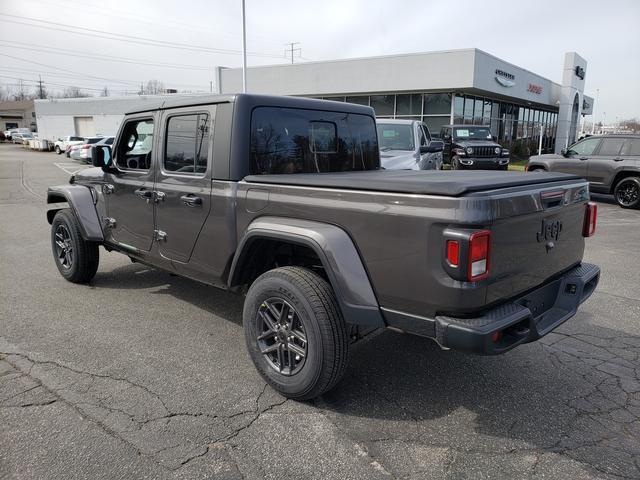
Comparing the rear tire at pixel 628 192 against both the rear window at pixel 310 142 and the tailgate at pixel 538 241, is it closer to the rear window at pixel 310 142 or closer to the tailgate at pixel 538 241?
the rear window at pixel 310 142

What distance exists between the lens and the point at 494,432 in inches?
116

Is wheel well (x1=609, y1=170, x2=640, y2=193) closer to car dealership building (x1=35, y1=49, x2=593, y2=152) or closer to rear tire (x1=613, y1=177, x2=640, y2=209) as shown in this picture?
rear tire (x1=613, y1=177, x2=640, y2=209)

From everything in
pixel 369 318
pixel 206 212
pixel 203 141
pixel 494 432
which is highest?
pixel 203 141

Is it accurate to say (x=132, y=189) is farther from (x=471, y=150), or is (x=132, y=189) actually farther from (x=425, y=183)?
(x=471, y=150)

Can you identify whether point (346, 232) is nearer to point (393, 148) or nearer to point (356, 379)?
point (356, 379)

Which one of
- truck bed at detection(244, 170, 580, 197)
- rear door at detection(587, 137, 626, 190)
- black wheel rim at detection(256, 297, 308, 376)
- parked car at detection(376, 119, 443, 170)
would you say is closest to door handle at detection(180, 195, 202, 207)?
truck bed at detection(244, 170, 580, 197)

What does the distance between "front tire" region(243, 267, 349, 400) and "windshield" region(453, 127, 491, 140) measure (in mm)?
16963

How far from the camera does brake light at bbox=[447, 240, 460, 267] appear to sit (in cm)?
244

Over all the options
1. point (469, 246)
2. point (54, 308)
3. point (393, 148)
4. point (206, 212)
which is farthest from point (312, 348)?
point (393, 148)

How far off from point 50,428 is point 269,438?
1.28 m

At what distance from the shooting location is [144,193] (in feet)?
14.4

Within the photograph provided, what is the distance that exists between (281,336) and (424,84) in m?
23.5

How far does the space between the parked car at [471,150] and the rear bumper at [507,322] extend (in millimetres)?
14967

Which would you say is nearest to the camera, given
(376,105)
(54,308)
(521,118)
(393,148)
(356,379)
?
(356,379)
